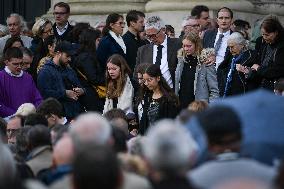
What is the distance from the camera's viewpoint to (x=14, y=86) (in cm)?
1489

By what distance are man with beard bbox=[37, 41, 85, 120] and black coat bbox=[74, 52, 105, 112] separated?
194 millimetres

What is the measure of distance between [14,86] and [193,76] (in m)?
2.15

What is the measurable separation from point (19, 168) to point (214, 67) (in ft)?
21.1

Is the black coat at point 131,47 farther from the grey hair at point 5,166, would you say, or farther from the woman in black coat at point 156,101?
the grey hair at point 5,166

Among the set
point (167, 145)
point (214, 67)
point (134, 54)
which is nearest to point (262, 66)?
point (214, 67)

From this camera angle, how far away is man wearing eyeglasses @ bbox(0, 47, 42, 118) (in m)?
14.8

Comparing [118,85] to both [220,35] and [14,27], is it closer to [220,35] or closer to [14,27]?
[220,35]

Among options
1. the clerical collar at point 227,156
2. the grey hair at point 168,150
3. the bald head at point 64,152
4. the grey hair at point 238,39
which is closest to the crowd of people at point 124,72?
the grey hair at point 238,39

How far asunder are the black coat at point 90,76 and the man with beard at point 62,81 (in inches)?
7.6

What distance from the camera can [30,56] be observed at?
15.6 m

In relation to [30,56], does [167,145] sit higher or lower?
higher

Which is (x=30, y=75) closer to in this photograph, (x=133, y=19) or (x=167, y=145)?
(x=133, y=19)

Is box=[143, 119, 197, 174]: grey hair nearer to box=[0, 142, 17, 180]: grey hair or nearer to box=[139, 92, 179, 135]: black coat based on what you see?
box=[0, 142, 17, 180]: grey hair

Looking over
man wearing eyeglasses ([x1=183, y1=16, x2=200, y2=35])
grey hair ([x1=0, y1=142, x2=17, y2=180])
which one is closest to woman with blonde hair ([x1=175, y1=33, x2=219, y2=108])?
man wearing eyeglasses ([x1=183, y1=16, x2=200, y2=35])
